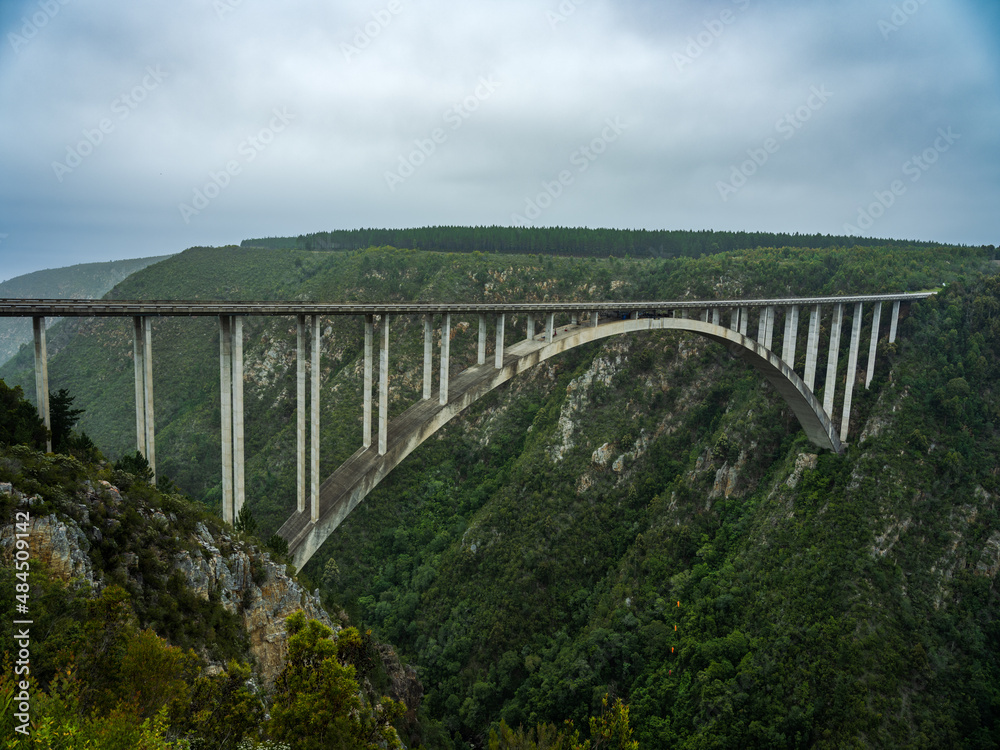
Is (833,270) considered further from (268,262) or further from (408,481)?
(268,262)

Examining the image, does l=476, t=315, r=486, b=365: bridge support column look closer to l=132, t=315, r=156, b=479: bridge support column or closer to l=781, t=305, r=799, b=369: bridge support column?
l=132, t=315, r=156, b=479: bridge support column

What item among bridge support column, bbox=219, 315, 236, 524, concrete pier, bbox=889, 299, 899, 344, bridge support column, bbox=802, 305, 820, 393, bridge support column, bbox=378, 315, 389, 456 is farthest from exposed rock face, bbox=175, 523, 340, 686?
concrete pier, bbox=889, 299, 899, 344

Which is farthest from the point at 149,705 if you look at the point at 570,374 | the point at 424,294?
the point at 424,294

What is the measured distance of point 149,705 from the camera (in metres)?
9.10

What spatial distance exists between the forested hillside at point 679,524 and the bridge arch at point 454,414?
4.50m

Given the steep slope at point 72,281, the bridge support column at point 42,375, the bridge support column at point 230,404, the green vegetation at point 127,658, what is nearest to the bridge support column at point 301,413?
the bridge support column at point 230,404

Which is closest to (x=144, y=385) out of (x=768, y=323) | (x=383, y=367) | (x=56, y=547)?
(x=56, y=547)

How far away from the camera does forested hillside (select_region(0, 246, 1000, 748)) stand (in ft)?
82.1

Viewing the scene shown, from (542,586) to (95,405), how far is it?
48.8 metres

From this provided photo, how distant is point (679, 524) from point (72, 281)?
159 metres

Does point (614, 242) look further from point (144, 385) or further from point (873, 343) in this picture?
point (144, 385)

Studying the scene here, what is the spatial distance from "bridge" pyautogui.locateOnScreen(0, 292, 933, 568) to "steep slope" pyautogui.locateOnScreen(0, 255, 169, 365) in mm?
126902

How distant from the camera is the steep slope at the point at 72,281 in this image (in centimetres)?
13225

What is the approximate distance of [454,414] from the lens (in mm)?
25000
